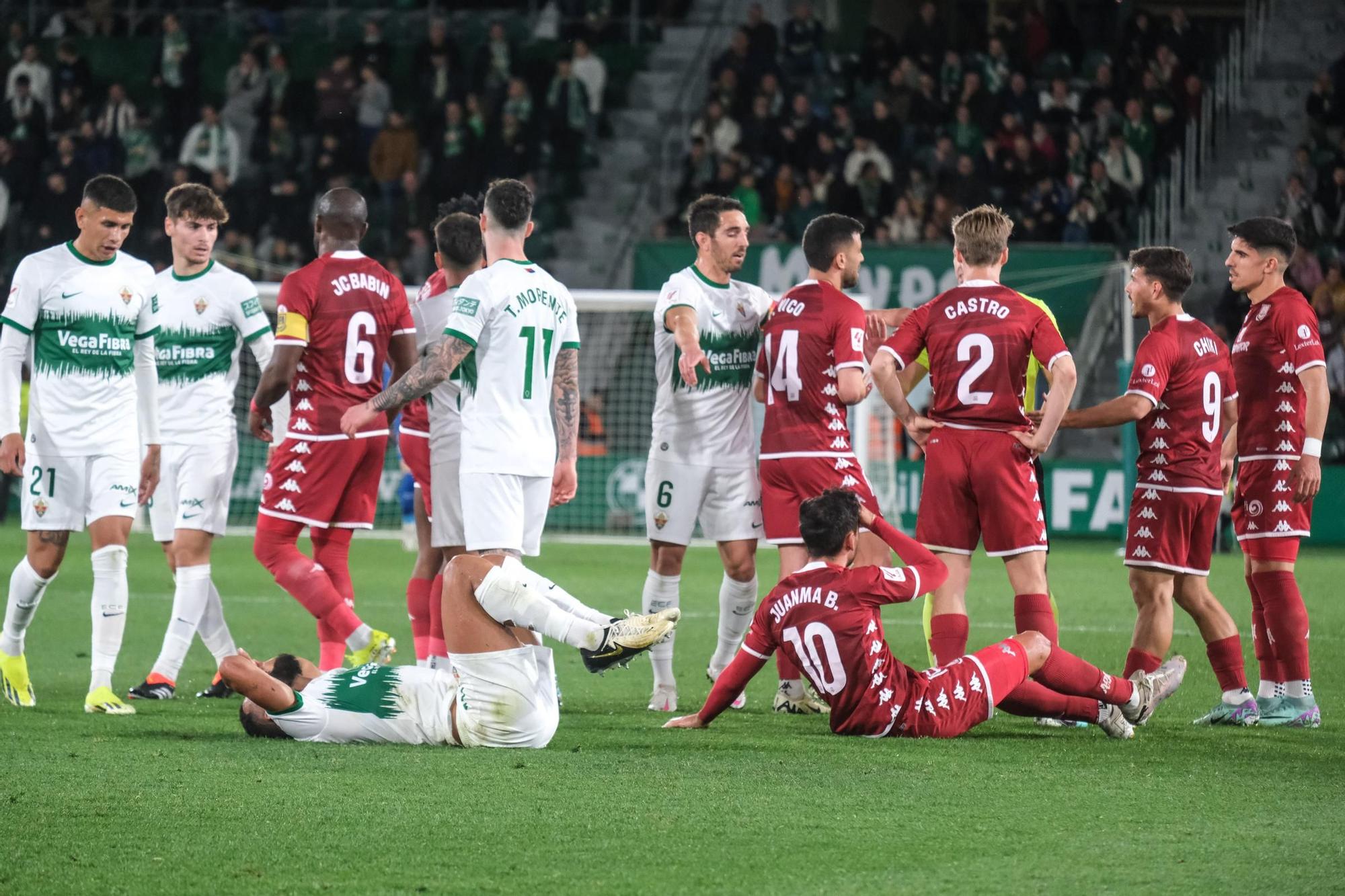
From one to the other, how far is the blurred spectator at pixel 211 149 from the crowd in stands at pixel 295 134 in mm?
20

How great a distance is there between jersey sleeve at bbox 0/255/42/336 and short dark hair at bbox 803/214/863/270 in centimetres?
334

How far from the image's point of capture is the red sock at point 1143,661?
7137 mm

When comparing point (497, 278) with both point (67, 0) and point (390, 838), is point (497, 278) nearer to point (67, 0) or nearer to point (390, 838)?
point (390, 838)

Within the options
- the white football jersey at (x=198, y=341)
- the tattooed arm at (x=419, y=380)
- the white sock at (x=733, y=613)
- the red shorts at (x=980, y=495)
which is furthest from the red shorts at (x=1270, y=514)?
the white football jersey at (x=198, y=341)

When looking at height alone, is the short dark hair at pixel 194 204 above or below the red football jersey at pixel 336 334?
above

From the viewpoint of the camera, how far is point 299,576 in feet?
23.8

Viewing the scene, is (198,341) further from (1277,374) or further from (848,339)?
(1277,374)

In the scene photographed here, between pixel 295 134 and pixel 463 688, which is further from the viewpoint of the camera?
pixel 295 134

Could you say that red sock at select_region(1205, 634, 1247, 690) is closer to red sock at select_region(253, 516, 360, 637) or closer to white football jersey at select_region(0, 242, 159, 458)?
red sock at select_region(253, 516, 360, 637)

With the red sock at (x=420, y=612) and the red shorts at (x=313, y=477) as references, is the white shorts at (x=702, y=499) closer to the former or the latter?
the red sock at (x=420, y=612)

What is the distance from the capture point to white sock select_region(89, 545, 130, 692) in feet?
23.6

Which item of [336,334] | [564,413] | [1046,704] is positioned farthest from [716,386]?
[1046,704]

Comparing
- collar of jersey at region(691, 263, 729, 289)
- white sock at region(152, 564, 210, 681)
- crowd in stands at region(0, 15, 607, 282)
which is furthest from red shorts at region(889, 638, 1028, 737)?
crowd in stands at region(0, 15, 607, 282)

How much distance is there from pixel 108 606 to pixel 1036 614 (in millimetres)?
3952
